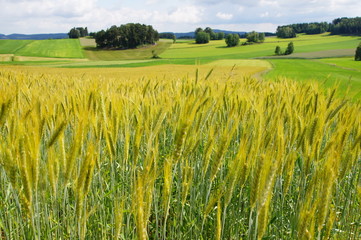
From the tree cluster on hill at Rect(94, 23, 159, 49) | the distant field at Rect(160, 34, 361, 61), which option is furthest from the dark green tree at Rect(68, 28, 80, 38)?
the distant field at Rect(160, 34, 361, 61)

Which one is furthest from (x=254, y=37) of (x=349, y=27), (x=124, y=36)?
(x=124, y=36)

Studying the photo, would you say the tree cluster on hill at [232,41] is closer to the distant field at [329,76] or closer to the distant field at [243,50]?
the distant field at [243,50]

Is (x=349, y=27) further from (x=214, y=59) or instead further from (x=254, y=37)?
(x=214, y=59)

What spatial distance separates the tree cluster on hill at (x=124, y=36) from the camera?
80500 millimetres

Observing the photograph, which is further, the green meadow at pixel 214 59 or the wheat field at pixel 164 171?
the green meadow at pixel 214 59

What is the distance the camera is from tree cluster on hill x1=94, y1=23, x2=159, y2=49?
80.5m

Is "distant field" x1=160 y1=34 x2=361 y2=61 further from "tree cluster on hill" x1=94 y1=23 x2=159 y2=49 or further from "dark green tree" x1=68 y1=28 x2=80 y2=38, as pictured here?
"dark green tree" x1=68 y1=28 x2=80 y2=38

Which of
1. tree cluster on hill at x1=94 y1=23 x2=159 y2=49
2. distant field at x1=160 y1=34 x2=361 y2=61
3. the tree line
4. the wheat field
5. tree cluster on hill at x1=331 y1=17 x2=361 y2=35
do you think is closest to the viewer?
the wheat field

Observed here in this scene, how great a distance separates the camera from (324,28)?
122 meters

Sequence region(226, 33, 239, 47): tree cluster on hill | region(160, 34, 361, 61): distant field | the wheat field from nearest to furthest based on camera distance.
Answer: the wheat field → region(160, 34, 361, 61): distant field → region(226, 33, 239, 47): tree cluster on hill

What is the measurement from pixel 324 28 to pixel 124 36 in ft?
299

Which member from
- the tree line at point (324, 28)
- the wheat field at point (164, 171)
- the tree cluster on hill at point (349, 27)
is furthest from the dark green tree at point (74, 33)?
the wheat field at point (164, 171)

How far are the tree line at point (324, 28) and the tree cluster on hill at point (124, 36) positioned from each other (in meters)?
60.1

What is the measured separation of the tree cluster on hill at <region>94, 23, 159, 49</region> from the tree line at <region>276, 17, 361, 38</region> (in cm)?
6010
